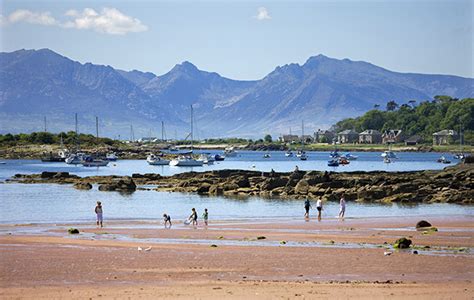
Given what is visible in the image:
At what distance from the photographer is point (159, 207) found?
57062mm

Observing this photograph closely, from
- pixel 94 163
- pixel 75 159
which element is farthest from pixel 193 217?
pixel 75 159

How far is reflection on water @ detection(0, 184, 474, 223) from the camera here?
5050 centimetres

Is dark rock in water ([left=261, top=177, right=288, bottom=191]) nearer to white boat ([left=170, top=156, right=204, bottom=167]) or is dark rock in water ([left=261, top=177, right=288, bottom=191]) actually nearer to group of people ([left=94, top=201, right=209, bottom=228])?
group of people ([left=94, top=201, right=209, bottom=228])

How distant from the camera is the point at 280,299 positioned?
22844 mm

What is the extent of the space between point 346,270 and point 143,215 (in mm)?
25386

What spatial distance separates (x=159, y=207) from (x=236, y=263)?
28314 millimetres

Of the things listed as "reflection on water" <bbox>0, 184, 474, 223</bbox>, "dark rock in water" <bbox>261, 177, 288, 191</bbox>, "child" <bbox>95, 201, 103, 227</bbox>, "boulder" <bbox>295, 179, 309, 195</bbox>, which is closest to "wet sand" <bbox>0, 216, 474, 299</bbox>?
"child" <bbox>95, 201, 103, 227</bbox>

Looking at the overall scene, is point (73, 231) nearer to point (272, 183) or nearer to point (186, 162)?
point (272, 183)

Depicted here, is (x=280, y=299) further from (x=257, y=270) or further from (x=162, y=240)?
(x=162, y=240)

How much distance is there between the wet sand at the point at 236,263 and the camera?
24.2 meters

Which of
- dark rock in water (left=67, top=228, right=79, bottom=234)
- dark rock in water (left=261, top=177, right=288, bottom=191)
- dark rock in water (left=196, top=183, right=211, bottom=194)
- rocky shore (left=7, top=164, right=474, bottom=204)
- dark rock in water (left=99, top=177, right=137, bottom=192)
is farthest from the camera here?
dark rock in water (left=99, top=177, right=137, bottom=192)

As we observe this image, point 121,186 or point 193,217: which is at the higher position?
point 121,186

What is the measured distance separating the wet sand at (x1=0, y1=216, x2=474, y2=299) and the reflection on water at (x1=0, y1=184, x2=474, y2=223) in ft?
27.7

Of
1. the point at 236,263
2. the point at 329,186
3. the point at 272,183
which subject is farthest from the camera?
the point at 272,183
